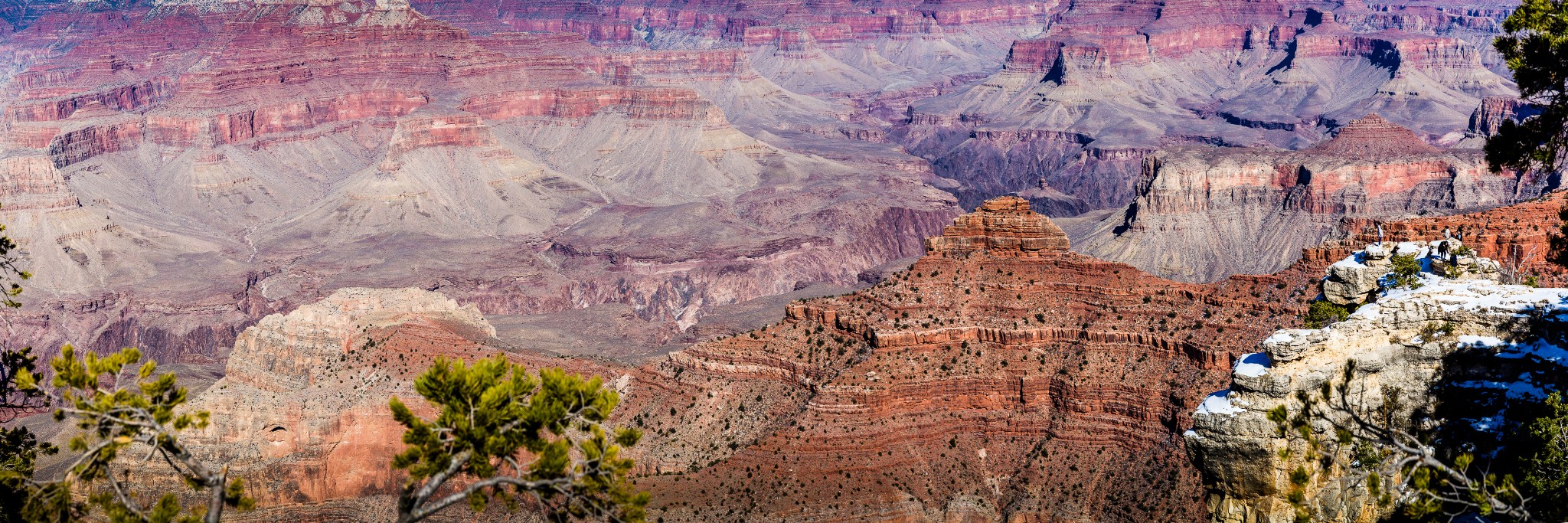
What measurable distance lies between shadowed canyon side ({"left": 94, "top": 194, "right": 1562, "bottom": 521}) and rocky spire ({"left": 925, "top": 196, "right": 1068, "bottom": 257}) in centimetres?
10

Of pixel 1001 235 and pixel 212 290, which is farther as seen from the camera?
pixel 212 290

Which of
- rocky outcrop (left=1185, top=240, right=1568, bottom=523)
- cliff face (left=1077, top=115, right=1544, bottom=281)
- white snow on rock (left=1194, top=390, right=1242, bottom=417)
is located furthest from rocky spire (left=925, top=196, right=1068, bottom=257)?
cliff face (left=1077, top=115, right=1544, bottom=281)

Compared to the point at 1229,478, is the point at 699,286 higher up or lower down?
lower down

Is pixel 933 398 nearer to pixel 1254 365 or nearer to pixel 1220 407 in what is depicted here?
pixel 1254 365

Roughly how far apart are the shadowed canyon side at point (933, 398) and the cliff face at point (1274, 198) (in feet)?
302

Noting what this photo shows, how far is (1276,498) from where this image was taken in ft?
121

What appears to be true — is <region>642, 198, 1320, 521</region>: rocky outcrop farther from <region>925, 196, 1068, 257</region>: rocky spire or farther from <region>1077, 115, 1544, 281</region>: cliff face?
<region>1077, 115, 1544, 281</region>: cliff face

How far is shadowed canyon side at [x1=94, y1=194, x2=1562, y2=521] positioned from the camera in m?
61.1

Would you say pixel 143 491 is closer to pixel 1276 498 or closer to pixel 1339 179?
pixel 1276 498

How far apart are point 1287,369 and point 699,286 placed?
150983 millimetres

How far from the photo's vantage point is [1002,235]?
7225cm

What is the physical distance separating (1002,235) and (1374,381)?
109 feet

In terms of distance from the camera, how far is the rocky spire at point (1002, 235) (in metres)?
71.4

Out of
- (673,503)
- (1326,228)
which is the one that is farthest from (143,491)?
(1326,228)
